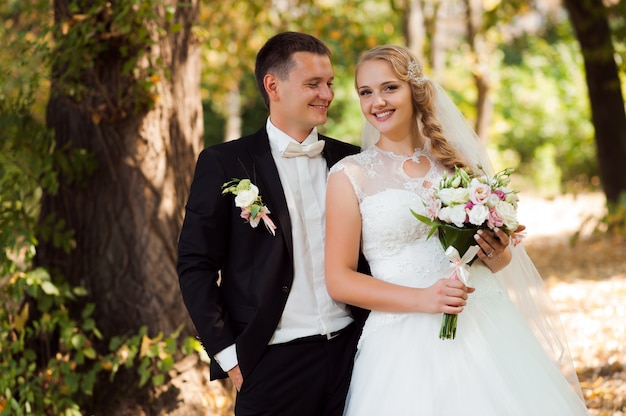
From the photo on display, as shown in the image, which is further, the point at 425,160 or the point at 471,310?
the point at 425,160

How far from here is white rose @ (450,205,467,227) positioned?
2.73 meters

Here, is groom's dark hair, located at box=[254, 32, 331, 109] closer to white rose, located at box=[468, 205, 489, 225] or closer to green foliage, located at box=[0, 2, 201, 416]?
white rose, located at box=[468, 205, 489, 225]

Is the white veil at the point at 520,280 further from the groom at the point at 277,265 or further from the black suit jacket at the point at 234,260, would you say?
the black suit jacket at the point at 234,260

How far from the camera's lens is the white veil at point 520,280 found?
344 centimetres

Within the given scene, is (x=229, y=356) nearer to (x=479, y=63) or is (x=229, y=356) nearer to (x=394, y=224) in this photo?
(x=394, y=224)

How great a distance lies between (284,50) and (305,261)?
0.91 metres

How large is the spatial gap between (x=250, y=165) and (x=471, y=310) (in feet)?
3.60

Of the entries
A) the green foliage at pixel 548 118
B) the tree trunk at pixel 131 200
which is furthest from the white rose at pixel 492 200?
the green foliage at pixel 548 118

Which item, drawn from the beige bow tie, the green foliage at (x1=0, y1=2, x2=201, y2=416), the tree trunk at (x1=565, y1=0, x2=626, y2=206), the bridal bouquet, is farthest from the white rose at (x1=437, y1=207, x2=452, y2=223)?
the tree trunk at (x1=565, y1=0, x2=626, y2=206)

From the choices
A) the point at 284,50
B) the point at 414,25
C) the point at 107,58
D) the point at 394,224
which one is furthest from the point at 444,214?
the point at 414,25

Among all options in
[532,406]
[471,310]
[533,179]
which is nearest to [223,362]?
[471,310]

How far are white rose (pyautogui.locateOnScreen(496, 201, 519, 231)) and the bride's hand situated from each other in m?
0.05

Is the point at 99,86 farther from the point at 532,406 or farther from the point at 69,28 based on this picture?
the point at 532,406

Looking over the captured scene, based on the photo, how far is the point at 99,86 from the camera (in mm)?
4305
